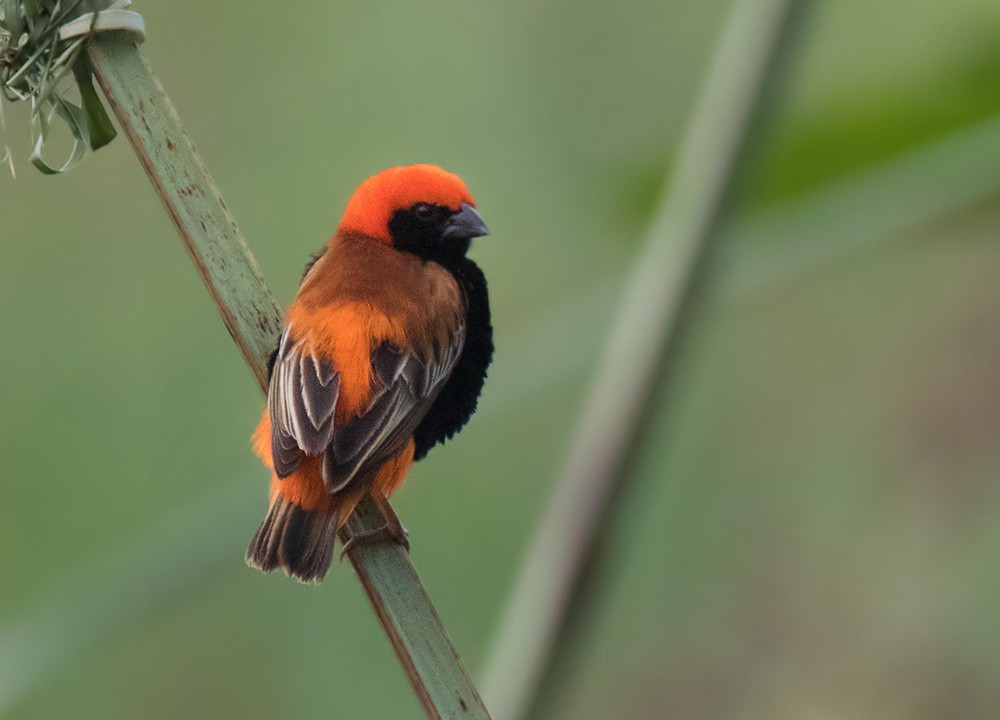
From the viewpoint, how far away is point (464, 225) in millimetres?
2236

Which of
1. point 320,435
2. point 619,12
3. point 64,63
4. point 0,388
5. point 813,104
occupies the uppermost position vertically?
point 619,12

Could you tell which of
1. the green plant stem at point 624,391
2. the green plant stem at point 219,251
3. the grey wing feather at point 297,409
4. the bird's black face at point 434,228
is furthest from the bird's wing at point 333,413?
the green plant stem at point 624,391

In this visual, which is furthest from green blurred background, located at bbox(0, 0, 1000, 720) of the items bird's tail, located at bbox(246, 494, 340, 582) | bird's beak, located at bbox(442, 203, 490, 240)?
bird's tail, located at bbox(246, 494, 340, 582)

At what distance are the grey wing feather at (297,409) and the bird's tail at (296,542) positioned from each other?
0.27 feet

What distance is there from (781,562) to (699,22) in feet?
5.65

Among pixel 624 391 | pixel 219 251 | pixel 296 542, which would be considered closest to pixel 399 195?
pixel 296 542

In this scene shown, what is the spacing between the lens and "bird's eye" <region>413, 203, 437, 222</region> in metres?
2.24

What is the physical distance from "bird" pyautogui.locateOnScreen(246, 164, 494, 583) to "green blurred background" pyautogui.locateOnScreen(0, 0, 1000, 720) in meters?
0.78

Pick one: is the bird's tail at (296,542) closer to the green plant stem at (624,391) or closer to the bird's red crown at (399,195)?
the green plant stem at (624,391)

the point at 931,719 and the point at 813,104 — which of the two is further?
the point at 931,719

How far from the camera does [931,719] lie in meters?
3.16

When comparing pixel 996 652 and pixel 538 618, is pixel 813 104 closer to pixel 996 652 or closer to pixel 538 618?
pixel 538 618

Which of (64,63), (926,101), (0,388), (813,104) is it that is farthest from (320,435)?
(0,388)

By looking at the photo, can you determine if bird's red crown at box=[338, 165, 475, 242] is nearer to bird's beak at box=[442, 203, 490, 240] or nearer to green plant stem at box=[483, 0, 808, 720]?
bird's beak at box=[442, 203, 490, 240]
